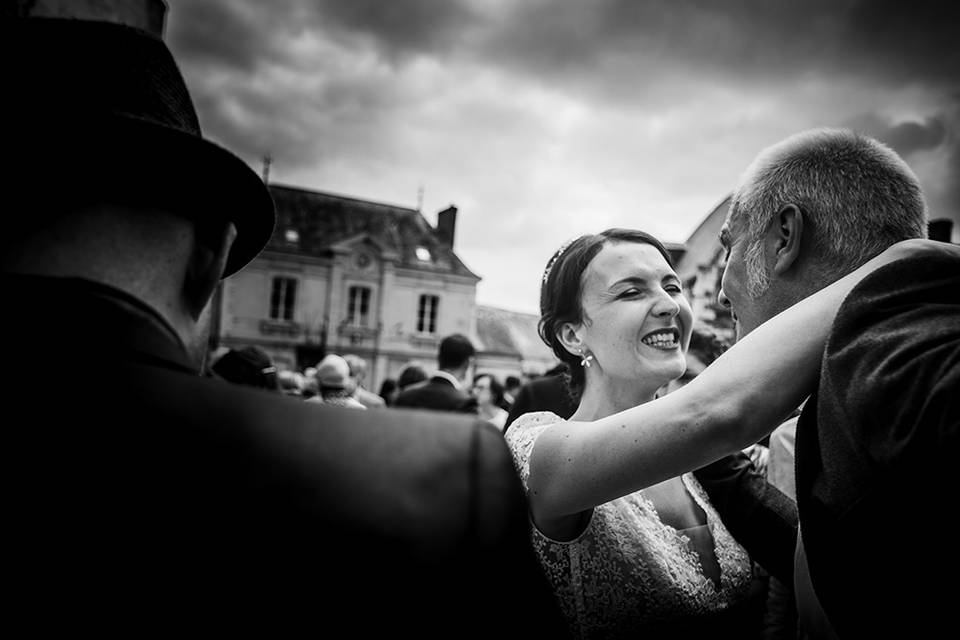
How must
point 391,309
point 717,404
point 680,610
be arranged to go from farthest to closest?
point 391,309 → point 680,610 → point 717,404

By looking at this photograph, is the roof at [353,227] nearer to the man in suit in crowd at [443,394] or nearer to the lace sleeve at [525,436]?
the man in suit in crowd at [443,394]

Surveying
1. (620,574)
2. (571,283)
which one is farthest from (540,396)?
(620,574)

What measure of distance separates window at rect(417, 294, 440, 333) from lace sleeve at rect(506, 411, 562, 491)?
25.6 m

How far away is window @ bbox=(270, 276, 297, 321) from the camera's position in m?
25.8

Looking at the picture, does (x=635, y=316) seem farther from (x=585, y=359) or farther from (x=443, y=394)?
(x=443, y=394)

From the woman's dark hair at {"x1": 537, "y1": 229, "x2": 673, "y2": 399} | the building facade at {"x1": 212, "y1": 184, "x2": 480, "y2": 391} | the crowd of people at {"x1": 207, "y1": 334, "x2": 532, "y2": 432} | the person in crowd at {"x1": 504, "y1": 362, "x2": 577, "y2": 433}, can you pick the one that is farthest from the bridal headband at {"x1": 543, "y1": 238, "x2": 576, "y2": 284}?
the building facade at {"x1": 212, "y1": 184, "x2": 480, "y2": 391}

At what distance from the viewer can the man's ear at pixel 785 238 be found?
1540 millimetres

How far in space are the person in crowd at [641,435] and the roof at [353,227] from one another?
25.3 meters

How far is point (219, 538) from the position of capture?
2.81 feet

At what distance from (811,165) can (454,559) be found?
139cm

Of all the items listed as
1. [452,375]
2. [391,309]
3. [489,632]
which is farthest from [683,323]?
[391,309]

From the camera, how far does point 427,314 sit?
27.8 meters

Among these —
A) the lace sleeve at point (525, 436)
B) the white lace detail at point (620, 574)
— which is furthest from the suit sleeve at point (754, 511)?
the lace sleeve at point (525, 436)

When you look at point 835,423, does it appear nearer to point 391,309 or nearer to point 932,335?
point 932,335
